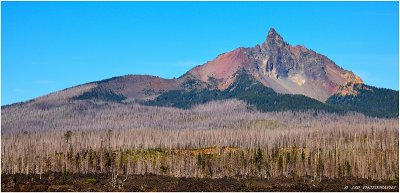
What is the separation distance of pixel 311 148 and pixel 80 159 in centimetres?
5848

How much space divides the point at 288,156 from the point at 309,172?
21.7 metres

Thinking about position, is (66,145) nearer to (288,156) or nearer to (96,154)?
(96,154)

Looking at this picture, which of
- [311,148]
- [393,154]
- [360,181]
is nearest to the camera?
[360,181]

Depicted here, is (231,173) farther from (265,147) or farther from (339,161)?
(265,147)

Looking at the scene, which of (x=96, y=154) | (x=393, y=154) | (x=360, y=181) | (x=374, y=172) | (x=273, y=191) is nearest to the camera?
(x=273, y=191)

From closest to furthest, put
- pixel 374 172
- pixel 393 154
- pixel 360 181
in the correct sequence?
pixel 360 181 → pixel 374 172 → pixel 393 154

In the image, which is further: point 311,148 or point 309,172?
point 311,148

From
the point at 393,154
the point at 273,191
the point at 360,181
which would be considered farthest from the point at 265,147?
the point at 273,191

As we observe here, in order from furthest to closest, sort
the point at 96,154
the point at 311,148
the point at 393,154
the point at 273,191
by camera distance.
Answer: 1. the point at 311,148
2. the point at 96,154
3. the point at 393,154
4. the point at 273,191

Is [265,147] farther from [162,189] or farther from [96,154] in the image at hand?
[162,189]

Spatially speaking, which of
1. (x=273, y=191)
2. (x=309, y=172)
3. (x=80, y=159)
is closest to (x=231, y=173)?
(x=309, y=172)

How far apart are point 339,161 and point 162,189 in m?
56.4

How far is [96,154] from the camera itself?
16388cm

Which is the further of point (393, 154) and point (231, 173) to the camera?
point (393, 154)
